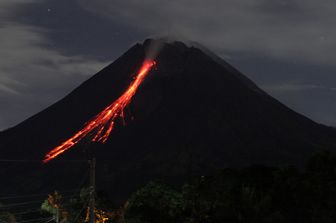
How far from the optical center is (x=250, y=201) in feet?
206

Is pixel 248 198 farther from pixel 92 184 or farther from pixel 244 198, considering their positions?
pixel 92 184

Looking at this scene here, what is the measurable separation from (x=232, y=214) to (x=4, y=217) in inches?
2097

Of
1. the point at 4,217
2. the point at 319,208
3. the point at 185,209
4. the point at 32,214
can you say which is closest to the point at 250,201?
the point at 185,209

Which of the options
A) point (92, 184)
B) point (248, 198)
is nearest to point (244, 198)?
point (248, 198)

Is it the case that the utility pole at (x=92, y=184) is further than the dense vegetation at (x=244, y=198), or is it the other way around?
the dense vegetation at (x=244, y=198)

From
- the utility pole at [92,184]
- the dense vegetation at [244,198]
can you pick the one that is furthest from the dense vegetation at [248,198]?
the utility pole at [92,184]

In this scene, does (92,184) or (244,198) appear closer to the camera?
(92,184)

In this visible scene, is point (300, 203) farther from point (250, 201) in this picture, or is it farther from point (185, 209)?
point (185, 209)

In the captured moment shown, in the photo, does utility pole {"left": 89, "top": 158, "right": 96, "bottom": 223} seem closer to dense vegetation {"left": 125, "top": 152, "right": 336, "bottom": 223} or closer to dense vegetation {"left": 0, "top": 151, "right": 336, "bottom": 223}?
dense vegetation {"left": 0, "top": 151, "right": 336, "bottom": 223}

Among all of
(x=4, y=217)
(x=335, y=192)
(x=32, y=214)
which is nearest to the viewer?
(x=335, y=192)

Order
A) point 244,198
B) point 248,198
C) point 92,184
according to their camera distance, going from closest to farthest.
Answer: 1. point 92,184
2. point 248,198
3. point 244,198

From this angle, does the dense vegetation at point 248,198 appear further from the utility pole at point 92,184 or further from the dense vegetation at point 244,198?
the utility pole at point 92,184

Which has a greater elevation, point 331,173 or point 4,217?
point 331,173

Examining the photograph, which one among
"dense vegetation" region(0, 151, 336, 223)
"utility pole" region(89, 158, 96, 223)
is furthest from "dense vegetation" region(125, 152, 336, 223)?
"utility pole" region(89, 158, 96, 223)
